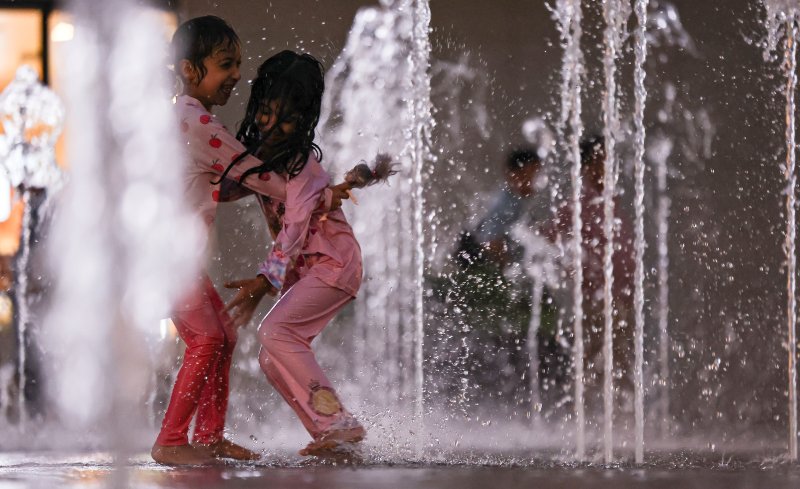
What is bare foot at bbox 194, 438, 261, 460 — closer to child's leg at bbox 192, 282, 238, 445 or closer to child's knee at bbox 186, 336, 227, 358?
child's leg at bbox 192, 282, 238, 445

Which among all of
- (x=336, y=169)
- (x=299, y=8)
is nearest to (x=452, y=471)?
(x=336, y=169)

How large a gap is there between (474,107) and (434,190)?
20.8 inches

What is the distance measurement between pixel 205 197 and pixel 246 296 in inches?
→ 11.4

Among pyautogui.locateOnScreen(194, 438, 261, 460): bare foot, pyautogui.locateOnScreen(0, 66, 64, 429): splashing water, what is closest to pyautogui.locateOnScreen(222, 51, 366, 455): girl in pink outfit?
pyautogui.locateOnScreen(194, 438, 261, 460): bare foot

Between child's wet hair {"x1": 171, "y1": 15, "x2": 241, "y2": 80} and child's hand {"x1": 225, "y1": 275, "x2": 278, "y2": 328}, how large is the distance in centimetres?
60

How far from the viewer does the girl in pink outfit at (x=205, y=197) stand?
3.13 meters

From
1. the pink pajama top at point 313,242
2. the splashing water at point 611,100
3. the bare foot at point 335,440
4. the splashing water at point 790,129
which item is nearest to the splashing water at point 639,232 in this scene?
the splashing water at point 611,100

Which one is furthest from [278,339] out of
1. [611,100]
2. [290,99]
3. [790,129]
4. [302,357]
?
[790,129]

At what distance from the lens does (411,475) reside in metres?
2.79

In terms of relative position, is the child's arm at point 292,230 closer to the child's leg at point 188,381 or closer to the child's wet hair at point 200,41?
the child's leg at point 188,381

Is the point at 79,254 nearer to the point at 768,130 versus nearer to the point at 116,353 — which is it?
the point at 116,353

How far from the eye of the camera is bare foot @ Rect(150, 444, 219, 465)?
10.4 ft

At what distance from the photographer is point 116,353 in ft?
14.1

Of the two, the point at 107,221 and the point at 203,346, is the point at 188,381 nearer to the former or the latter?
the point at 203,346
